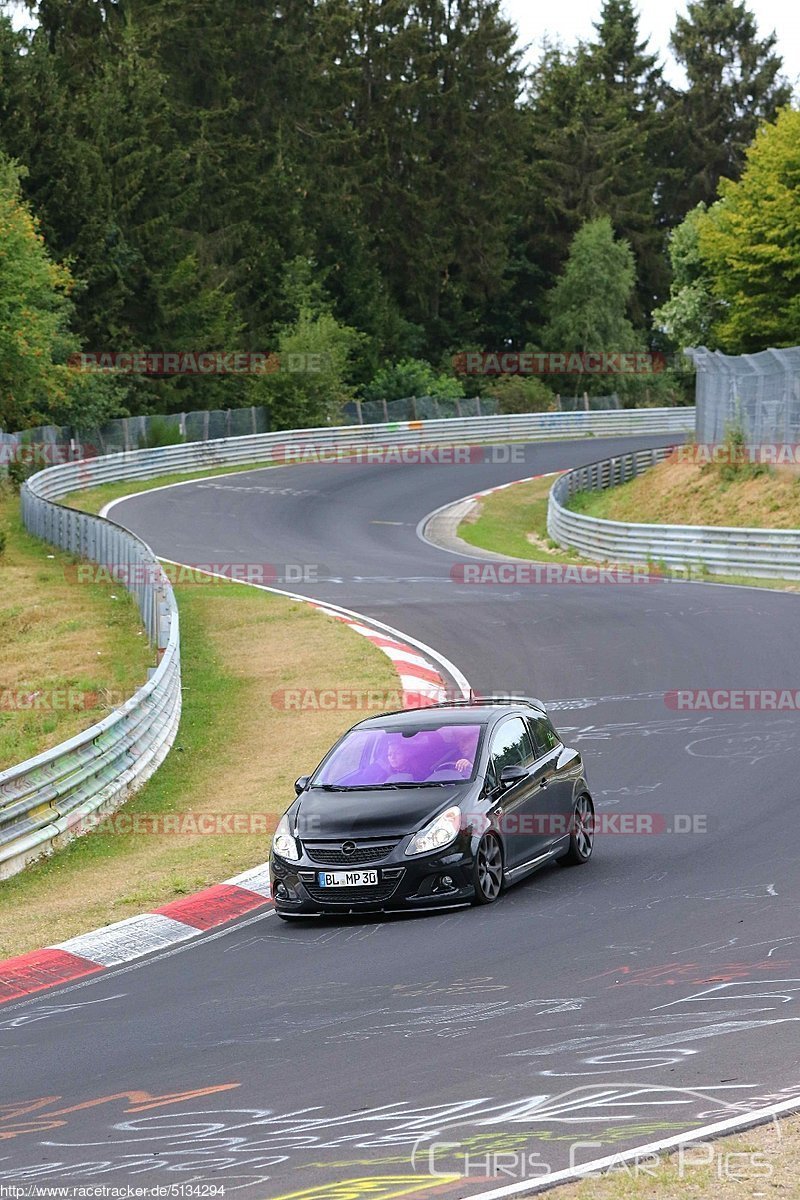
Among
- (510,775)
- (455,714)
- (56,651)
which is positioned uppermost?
(455,714)

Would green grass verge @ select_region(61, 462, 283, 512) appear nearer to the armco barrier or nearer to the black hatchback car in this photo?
the armco barrier

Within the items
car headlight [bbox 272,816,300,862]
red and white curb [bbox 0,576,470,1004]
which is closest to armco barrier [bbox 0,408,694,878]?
red and white curb [bbox 0,576,470,1004]

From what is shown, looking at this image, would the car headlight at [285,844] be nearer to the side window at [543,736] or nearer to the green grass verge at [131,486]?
the side window at [543,736]

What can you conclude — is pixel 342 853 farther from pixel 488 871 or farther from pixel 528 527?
pixel 528 527

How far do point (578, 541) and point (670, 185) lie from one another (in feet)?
258

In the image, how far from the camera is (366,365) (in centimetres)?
→ 8500

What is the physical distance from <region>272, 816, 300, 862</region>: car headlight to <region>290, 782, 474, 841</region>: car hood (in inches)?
3.3

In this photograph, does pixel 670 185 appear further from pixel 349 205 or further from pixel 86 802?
pixel 86 802

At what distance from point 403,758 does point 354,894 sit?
1401 millimetres

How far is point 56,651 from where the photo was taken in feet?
89.6

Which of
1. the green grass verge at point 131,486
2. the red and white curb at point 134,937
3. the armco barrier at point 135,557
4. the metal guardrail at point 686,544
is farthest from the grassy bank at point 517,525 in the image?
the red and white curb at point 134,937

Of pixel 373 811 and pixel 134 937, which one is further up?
pixel 373 811

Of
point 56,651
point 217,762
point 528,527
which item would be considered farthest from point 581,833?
point 528,527

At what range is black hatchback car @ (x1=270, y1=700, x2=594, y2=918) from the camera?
1130 centimetres
